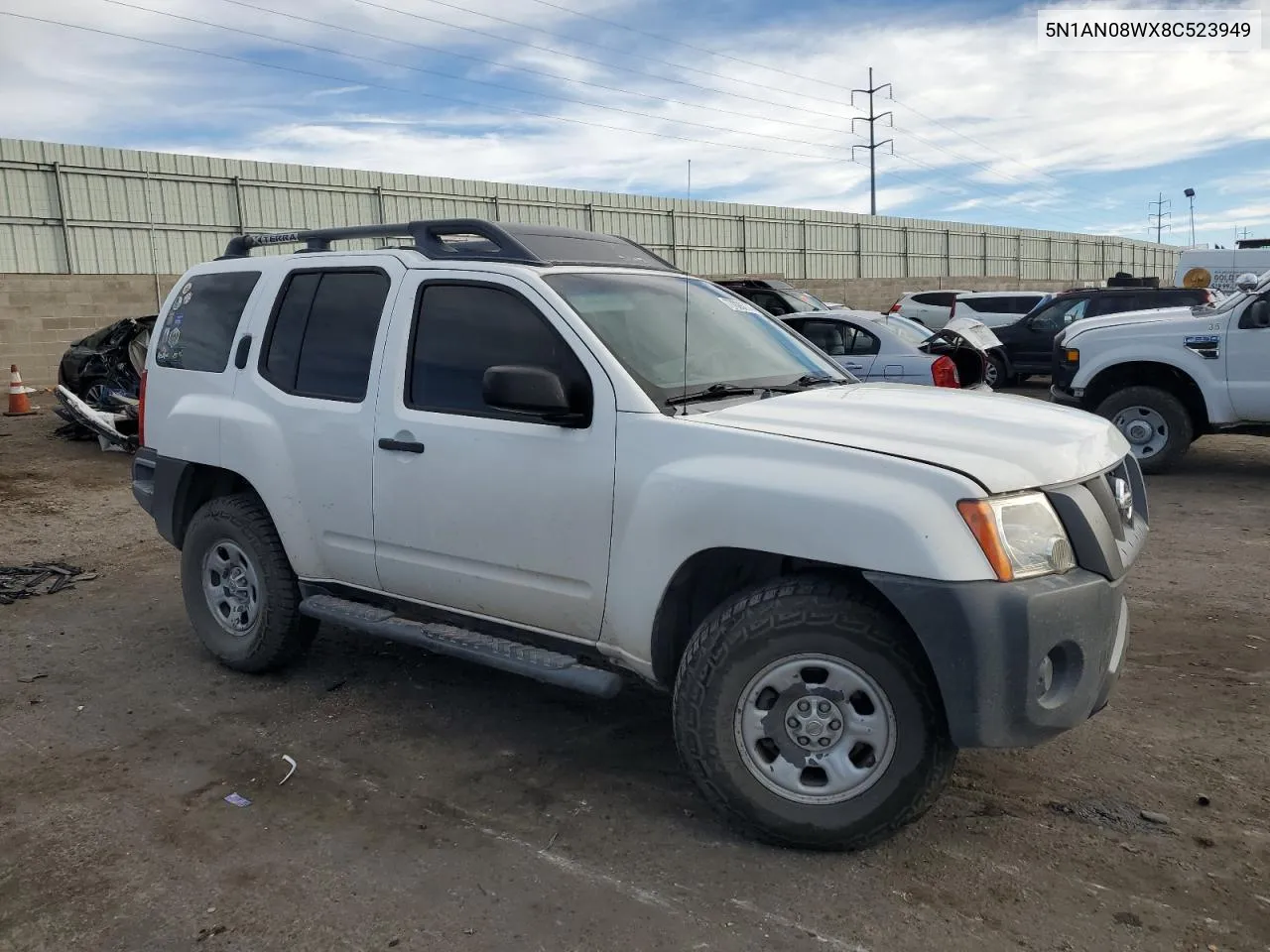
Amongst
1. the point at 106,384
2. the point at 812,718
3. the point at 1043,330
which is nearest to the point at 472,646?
the point at 812,718

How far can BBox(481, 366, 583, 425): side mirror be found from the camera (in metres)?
3.46

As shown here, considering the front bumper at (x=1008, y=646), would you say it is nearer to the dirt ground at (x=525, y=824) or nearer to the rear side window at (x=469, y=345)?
the dirt ground at (x=525, y=824)

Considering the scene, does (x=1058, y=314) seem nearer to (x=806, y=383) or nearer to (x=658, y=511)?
(x=806, y=383)

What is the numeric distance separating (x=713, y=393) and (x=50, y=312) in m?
17.3

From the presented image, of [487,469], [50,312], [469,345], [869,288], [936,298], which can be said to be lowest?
[487,469]

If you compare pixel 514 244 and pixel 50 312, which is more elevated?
pixel 50 312

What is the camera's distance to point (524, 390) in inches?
136

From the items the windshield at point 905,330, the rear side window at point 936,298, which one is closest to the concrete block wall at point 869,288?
the rear side window at point 936,298

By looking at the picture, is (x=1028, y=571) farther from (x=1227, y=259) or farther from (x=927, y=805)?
(x=1227, y=259)

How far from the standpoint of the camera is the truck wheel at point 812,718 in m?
3.06

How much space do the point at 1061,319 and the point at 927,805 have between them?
15.4 m

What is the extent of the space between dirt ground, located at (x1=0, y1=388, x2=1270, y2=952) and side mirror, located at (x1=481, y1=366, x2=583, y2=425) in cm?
139

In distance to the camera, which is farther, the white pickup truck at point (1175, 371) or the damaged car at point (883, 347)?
the damaged car at point (883, 347)

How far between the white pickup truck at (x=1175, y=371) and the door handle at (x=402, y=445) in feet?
24.3
